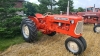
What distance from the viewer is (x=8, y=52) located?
5.16 m

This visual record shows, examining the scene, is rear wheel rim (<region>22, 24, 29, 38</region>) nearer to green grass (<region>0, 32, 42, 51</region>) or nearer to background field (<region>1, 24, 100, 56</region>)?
green grass (<region>0, 32, 42, 51</region>)

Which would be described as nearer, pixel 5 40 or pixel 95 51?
pixel 95 51

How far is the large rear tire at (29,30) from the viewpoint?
5.76m

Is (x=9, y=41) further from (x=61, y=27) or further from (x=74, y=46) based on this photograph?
(x=74, y=46)

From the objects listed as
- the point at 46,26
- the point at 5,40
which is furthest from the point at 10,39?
the point at 46,26

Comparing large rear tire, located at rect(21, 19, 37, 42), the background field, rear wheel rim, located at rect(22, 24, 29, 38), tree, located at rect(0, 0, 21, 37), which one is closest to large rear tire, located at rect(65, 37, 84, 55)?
the background field

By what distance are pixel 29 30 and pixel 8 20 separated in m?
1.14

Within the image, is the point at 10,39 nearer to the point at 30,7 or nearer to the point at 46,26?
the point at 46,26

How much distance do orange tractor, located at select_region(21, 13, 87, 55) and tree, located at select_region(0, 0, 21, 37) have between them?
0.43 m

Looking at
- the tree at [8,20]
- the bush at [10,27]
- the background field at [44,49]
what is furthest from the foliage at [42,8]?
the background field at [44,49]

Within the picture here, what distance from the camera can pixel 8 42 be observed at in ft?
19.5

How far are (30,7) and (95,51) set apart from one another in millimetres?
10605

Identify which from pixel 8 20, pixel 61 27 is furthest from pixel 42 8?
pixel 61 27

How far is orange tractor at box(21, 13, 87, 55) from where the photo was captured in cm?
482
